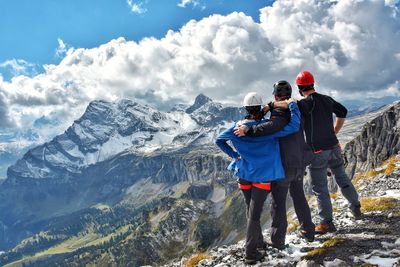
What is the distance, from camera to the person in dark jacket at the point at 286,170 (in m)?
12.9

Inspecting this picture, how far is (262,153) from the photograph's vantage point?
13172 millimetres

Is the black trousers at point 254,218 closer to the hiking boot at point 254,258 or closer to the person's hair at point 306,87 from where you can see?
the hiking boot at point 254,258

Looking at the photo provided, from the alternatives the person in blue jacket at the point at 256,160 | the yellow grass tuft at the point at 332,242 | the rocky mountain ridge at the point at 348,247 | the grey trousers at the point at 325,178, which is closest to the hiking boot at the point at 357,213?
the rocky mountain ridge at the point at 348,247

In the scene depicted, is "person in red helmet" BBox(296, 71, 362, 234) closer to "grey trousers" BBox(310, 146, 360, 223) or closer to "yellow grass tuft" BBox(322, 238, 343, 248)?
"grey trousers" BBox(310, 146, 360, 223)

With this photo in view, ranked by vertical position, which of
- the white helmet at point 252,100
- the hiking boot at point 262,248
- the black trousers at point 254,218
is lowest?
the hiking boot at point 262,248

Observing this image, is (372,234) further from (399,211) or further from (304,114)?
(304,114)

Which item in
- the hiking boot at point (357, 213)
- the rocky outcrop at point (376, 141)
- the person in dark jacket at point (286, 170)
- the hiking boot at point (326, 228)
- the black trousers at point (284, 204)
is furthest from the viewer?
the rocky outcrop at point (376, 141)

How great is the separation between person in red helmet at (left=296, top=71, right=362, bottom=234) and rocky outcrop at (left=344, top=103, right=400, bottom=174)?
220 ft

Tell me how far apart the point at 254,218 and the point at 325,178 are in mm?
3789

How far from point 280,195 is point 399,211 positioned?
566 cm

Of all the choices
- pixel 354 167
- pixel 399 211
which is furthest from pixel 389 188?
pixel 354 167

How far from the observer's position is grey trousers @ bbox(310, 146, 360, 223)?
1544 cm

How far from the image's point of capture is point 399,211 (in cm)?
1602

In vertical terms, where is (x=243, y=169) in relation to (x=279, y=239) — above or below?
above
